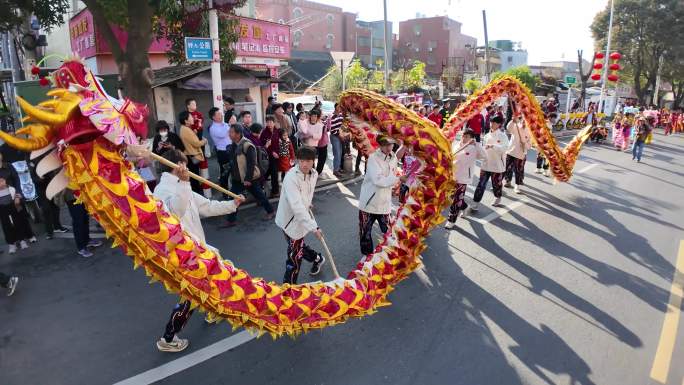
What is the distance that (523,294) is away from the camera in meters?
4.85

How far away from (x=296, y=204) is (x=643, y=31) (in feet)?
125

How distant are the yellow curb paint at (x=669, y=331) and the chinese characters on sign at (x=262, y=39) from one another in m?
13.7

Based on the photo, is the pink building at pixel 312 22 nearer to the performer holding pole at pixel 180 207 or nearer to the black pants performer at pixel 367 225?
the black pants performer at pixel 367 225

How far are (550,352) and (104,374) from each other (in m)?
3.79

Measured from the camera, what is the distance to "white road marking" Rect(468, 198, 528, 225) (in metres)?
7.28

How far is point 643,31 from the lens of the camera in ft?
105

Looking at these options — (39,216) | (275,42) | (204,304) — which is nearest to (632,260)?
(204,304)

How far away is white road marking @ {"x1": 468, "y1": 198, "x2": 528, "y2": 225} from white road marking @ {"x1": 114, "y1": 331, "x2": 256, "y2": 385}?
4.60 m

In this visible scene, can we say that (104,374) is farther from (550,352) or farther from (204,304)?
(550,352)

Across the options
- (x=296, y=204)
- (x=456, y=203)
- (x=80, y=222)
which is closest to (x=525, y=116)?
(x=456, y=203)

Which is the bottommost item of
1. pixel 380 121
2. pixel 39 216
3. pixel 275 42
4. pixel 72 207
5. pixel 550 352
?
pixel 550 352

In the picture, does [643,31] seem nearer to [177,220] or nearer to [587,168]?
[587,168]

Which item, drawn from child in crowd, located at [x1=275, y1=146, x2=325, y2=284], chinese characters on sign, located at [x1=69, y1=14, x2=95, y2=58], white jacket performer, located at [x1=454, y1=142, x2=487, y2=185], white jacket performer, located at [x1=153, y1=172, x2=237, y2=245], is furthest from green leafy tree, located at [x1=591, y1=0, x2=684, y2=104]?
white jacket performer, located at [x1=153, y1=172, x2=237, y2=245]

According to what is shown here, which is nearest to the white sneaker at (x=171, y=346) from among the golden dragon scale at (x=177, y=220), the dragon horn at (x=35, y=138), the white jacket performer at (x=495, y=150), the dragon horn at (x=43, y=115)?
the golden dragon scale at (x=177, y=220)
